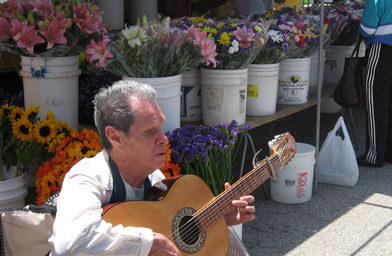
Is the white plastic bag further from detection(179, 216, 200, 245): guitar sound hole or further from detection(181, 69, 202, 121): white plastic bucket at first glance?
detection(179, 216, 200, 245): guitar sound hole

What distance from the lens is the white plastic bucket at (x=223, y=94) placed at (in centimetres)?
318

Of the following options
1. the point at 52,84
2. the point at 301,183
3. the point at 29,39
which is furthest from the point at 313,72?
the point at 29,39

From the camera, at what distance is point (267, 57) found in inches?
139

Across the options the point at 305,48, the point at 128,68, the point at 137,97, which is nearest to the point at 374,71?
the point at 305,48

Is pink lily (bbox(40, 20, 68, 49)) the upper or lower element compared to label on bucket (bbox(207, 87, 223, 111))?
upper

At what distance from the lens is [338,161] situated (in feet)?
13.5

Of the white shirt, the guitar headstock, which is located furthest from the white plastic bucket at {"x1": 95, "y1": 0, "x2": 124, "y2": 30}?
the white shirt

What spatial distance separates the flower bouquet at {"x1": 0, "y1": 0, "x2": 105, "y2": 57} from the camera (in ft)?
8.19

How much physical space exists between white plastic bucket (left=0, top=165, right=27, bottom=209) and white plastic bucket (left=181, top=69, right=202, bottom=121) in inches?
46.4

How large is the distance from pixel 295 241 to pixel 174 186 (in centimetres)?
155

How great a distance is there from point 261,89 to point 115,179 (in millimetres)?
2017

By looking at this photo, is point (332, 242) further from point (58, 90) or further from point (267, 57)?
point (58, 90)

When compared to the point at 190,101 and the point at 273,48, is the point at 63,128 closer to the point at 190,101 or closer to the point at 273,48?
the point at 190,101

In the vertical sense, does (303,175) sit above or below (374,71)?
below
